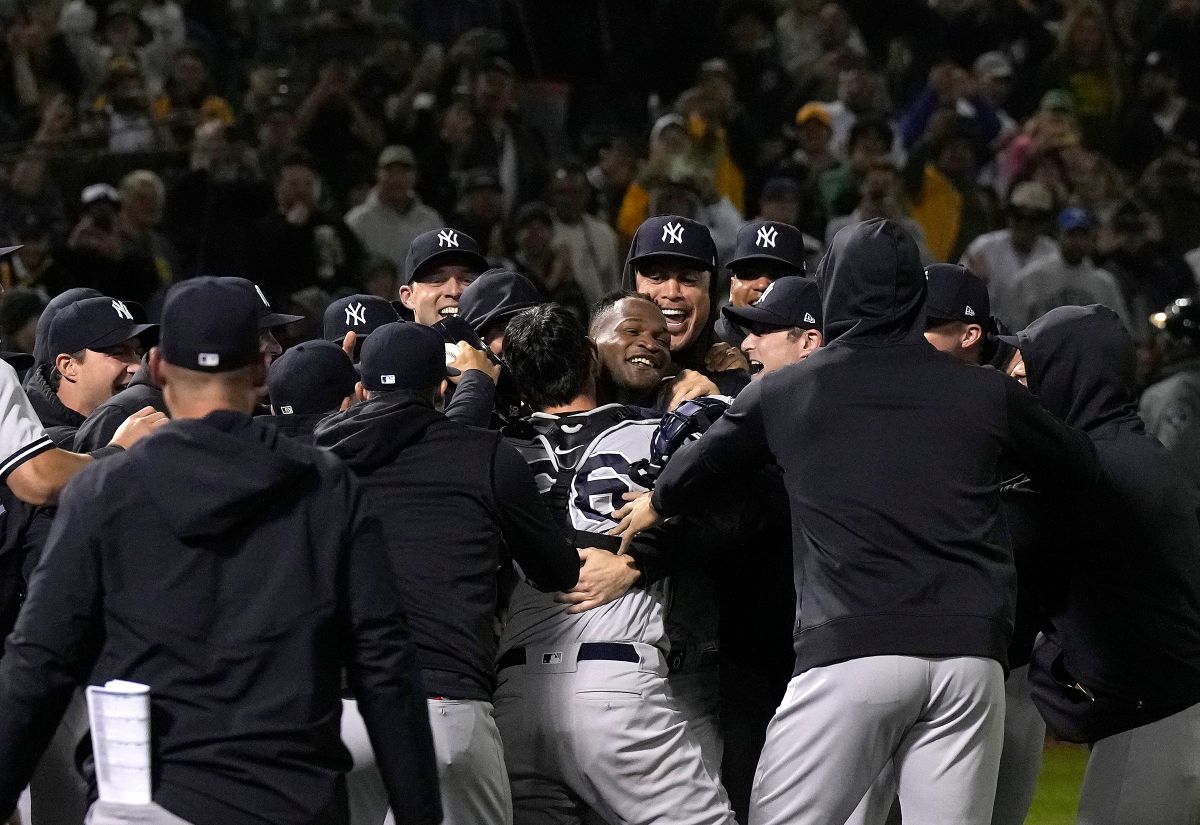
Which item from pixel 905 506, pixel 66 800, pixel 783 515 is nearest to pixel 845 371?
pixel 905 506

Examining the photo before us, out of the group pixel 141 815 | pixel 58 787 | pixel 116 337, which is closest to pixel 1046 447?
pixel 141 815

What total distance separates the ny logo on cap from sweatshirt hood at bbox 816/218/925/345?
2060 millimetres

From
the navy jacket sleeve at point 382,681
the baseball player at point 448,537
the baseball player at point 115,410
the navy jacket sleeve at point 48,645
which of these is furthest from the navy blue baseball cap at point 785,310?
the navy jacket sleeve at point 48,645

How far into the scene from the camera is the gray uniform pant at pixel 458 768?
4105 mm

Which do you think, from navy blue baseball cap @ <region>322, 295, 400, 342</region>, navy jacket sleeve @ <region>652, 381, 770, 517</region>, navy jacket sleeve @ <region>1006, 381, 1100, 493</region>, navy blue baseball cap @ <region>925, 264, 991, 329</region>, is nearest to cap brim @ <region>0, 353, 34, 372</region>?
navy blue baseball cap @ <region>322, 295, 400, 342</region>

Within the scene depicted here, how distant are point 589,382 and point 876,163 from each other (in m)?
7.43

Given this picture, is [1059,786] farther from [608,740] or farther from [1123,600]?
[608,740]

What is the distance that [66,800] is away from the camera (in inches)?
190

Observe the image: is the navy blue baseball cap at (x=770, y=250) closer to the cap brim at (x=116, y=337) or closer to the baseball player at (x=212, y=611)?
the cap brim at (x=116, y=337)

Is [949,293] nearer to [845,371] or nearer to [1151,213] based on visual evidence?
[845,371]

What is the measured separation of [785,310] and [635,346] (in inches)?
18.5

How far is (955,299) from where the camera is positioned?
5.05 meters

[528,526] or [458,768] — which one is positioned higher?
[528,526]

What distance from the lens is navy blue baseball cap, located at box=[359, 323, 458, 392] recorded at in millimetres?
4215
